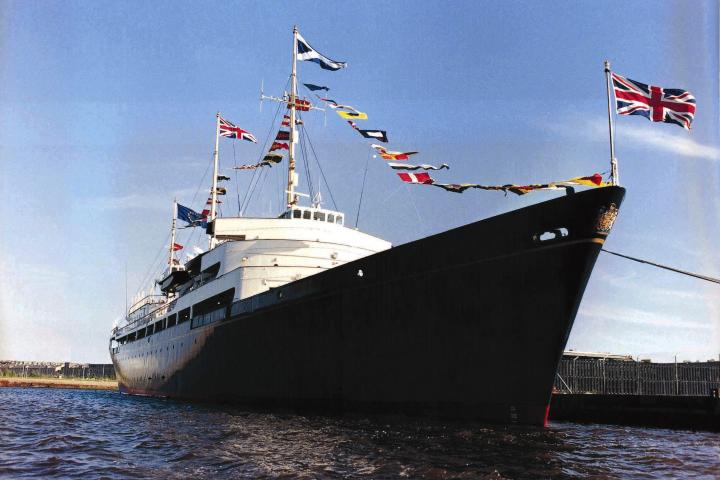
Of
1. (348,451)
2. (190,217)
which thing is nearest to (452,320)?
(348,451)

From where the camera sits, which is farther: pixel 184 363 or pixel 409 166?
pixel 184 363

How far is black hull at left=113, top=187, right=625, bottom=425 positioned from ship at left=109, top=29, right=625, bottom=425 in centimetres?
3

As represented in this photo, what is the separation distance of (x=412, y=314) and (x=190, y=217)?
27350 millimetres

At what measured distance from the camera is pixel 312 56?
26250 mm

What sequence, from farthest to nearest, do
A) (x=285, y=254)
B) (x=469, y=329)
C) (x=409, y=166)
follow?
1. (x=285, y=254)
2. (x=409, y=166)
3. (x=469, y=329)

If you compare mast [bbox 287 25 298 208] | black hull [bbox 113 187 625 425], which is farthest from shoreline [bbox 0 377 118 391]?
black hull [bbox 113 187 625 425]

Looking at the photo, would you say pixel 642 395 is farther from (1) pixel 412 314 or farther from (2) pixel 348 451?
(2) pixel 348 451

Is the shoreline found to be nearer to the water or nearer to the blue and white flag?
the blue and white flag

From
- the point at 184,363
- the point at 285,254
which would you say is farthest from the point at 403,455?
the point at 184,363

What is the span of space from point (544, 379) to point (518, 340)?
103cm

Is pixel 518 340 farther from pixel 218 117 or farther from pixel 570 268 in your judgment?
pixel 218 117

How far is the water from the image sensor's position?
938cm

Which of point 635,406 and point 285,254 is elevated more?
point 285,254

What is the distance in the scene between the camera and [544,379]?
13.4 m
